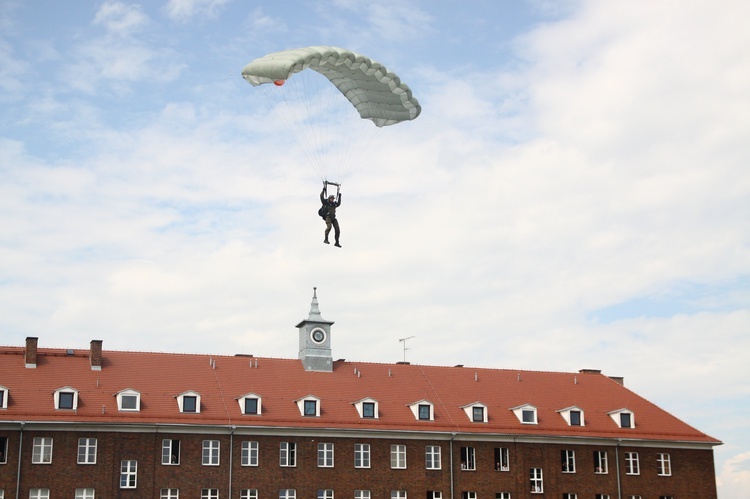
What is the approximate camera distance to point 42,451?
64500 mm

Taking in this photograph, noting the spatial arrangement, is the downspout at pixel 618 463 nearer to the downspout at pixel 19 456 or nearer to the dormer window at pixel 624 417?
the dormer window at pixel 624 417

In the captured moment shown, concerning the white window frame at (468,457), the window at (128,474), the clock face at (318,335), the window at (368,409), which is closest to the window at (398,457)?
the window at (368,409)

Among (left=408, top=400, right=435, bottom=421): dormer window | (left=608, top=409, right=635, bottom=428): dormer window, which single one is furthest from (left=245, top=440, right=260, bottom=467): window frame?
(left=608, top=409, right=635, bottom=428): dormer window

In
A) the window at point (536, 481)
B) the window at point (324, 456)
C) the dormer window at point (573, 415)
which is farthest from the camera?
the dormer window at point (573, 415)

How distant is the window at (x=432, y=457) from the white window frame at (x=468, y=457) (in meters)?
1.44

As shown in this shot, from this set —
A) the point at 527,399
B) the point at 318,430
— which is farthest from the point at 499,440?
the point at 318,430

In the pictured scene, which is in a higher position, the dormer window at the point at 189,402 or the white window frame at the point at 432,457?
the dormer window at the point at 189,402

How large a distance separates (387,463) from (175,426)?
12611 mm

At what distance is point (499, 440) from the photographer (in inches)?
2857

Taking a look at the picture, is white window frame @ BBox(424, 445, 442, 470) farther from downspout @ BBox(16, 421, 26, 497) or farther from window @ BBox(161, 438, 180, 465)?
downspout @ BBox(16, 421, 26, 497)

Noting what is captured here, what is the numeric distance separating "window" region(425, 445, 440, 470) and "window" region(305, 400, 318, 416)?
6.99 metres

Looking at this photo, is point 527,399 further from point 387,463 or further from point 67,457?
point 67,457

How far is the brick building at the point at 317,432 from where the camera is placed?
65375 mm

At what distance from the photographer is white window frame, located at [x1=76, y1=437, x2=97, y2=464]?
2562 inches
